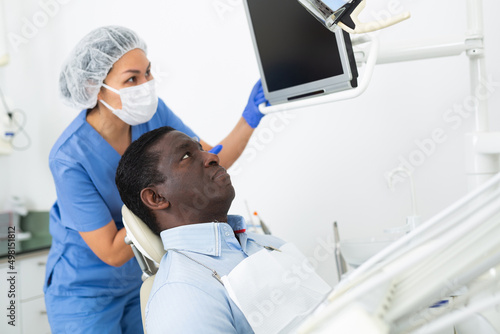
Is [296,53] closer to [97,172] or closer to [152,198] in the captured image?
[152,198]

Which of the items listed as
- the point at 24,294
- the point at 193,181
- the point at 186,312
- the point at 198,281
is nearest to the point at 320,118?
the point at 193,181

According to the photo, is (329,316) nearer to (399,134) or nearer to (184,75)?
(399,134)

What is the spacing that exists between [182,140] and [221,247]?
0.34 meters

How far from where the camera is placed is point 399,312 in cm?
44

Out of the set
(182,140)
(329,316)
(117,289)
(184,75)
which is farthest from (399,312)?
(184,75)

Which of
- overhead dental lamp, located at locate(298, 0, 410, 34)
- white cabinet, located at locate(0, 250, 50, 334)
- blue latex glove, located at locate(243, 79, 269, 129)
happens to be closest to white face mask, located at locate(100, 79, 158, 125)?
blue latex glove, located at locate(243, 79, 269, 129)

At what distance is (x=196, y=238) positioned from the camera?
1256mm

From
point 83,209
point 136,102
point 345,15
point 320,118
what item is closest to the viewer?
point 345,15

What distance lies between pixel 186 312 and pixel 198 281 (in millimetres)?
122

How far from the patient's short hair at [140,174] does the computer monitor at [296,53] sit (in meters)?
0.38

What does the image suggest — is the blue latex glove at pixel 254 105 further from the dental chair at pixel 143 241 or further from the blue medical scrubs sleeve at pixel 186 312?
the blue medical scrubs sleeve at pixel 186 312

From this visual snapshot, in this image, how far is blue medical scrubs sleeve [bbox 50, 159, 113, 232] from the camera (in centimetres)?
155

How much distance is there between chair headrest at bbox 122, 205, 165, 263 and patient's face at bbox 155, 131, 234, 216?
106 millimetres

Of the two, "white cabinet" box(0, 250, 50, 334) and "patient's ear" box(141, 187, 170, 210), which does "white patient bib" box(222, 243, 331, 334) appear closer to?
"patient's ear" box(141, 187, 170, 210)
